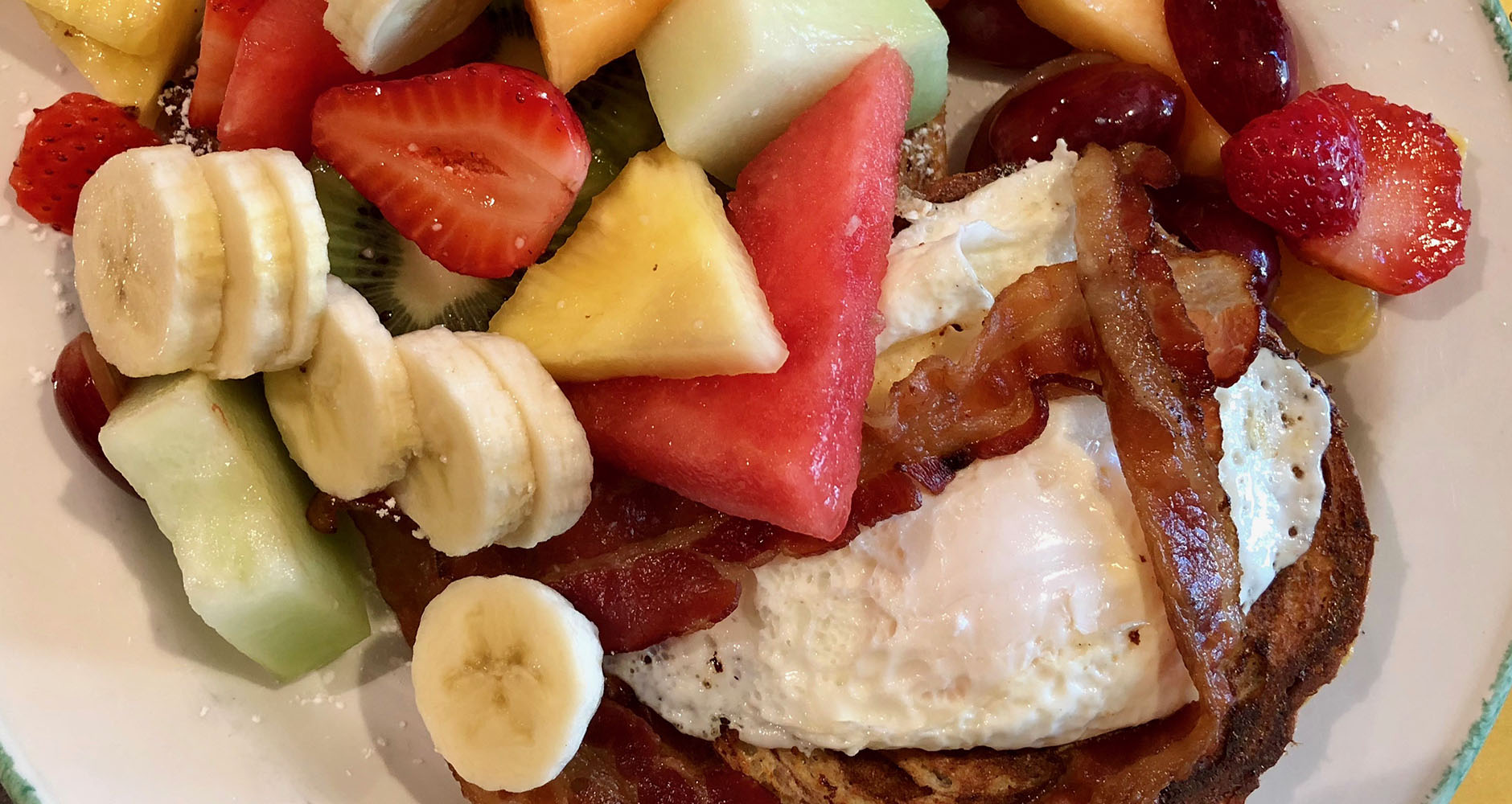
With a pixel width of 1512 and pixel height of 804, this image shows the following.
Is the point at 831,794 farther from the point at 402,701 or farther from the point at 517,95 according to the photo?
the point at 517,95

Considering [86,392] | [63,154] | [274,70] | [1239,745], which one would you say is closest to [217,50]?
[274,70]

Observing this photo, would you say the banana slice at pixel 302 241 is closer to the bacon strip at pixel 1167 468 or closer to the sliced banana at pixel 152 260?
the sliced banana at pixel 152 260

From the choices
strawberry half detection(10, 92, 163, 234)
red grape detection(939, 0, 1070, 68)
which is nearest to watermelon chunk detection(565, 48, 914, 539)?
red grape detection(939, 0, 1070, 68)

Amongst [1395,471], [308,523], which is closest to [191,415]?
[308,523]

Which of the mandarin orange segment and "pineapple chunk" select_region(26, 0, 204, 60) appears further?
the mandarin orange segment

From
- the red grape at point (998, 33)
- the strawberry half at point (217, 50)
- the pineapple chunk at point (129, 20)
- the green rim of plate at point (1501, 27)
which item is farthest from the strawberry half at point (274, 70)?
the green rim of plate at point (1501, 27)

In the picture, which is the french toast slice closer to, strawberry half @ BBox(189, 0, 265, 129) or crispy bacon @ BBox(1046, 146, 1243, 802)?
crispy bacon @ BBox(1046, 146, 1243, 802)
